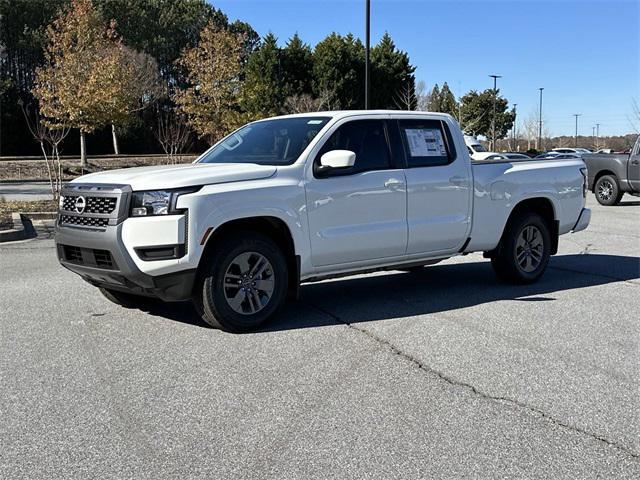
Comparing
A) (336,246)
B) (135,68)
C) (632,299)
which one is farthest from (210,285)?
(135,68)

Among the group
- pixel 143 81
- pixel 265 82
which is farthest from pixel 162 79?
pixel 265 82

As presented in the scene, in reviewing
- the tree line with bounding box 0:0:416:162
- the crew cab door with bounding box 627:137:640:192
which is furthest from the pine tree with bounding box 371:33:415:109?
the crew cab door with bounding box 627:137:640:192

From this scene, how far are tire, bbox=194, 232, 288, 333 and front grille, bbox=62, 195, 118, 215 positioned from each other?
0.89m

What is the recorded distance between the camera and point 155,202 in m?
5.25

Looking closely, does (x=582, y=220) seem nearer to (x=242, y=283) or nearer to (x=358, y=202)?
(x=358, y=202)

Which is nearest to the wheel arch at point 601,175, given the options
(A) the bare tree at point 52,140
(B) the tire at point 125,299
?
→ (A) the bare tree at point 52,140

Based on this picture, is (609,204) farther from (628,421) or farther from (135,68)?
(135,68)

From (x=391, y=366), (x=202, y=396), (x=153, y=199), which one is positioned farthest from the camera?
(x=153, y=199)

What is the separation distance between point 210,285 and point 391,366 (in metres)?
1.64

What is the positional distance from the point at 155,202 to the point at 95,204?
0.61 m

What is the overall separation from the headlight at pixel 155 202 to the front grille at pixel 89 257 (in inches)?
17.4

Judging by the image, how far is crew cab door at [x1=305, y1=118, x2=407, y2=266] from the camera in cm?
597

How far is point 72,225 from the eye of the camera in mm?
5707

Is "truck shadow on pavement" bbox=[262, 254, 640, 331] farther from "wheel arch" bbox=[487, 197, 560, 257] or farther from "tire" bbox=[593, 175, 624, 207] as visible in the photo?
"tire" bbox=[593, 175, 624, 207]
